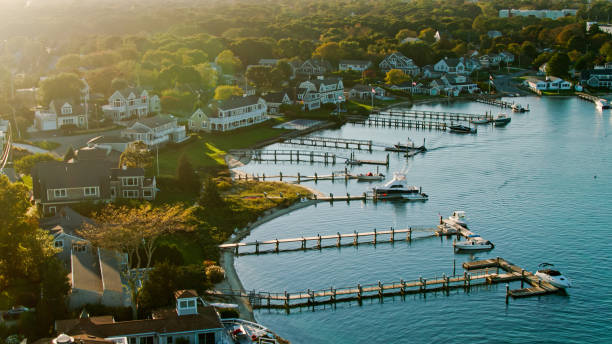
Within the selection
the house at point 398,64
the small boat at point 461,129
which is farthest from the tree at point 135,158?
the house at point 398,64

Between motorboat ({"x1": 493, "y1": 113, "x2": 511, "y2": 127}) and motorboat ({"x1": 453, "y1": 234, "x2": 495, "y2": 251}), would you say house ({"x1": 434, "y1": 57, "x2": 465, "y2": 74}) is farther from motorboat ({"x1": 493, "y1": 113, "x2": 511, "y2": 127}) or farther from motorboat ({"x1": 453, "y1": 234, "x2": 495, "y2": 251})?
motorboat ({"x1": 453, "y1": 234, "x2": 495, "y2": 251})

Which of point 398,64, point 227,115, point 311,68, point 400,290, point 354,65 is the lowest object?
point 400,290

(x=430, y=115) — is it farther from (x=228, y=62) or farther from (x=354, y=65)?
(x=228, y=62)

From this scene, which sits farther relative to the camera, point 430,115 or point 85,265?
point 430,115

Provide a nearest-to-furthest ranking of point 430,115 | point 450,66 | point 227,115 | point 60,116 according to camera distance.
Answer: point 60,116, point 227,115, point 430,115, point 450,66

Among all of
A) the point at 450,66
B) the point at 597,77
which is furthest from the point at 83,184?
the point at 597,77

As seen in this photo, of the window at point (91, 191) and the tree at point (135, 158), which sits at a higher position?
the tree at point (135, 158)

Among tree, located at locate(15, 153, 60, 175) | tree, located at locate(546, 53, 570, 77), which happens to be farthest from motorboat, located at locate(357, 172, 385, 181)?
tree, located at locate(546, 53, 570, 77)

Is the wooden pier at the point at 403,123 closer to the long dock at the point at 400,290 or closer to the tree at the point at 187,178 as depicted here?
the tree at the point at 187,178
